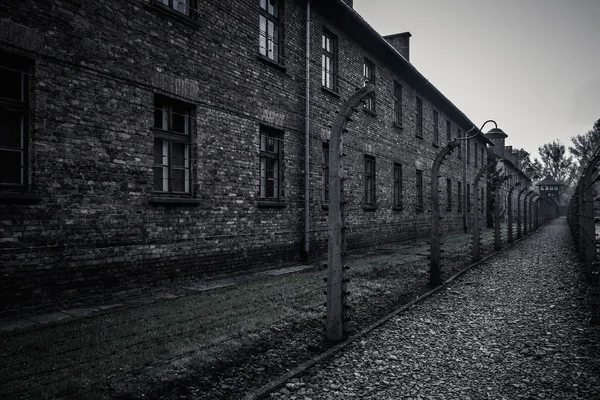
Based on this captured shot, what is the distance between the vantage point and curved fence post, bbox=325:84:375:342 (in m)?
4.46

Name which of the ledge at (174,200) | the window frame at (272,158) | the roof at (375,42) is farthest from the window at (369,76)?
the ledge at (174,200)

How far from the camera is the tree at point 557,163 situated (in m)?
84.6

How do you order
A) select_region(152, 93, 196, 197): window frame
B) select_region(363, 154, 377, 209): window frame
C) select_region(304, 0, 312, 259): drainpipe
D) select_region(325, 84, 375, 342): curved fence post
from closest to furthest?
select_region(325, 84, 375, 342): curved fence post
select_region(152, 93, 196, 197): window frame
select_region(304, 0, 312, 259): drainpipe
select_region(363, 154, 377, 209): window frame

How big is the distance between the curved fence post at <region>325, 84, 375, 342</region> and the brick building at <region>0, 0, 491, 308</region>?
11.8ft

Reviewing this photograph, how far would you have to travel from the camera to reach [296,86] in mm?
10547

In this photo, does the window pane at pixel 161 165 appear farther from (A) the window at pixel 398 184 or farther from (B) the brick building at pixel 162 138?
(A) the window at pixel 398 184

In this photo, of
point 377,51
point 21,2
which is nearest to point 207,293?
point 21,2

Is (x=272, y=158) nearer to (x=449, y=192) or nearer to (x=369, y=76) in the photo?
(x=369, y=76)

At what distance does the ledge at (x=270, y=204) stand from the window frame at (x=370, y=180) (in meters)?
5.24

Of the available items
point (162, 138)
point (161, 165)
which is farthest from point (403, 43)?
point (161, 165)

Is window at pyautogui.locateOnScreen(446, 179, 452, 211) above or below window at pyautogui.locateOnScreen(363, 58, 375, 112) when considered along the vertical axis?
below

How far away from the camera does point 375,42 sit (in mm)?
14320

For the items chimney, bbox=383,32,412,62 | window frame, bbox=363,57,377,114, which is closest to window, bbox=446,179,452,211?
chimney, bbox=383,32,412,62

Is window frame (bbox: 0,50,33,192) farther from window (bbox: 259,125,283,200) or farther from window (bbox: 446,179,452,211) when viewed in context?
window (bbox: 446,179,452,211)
